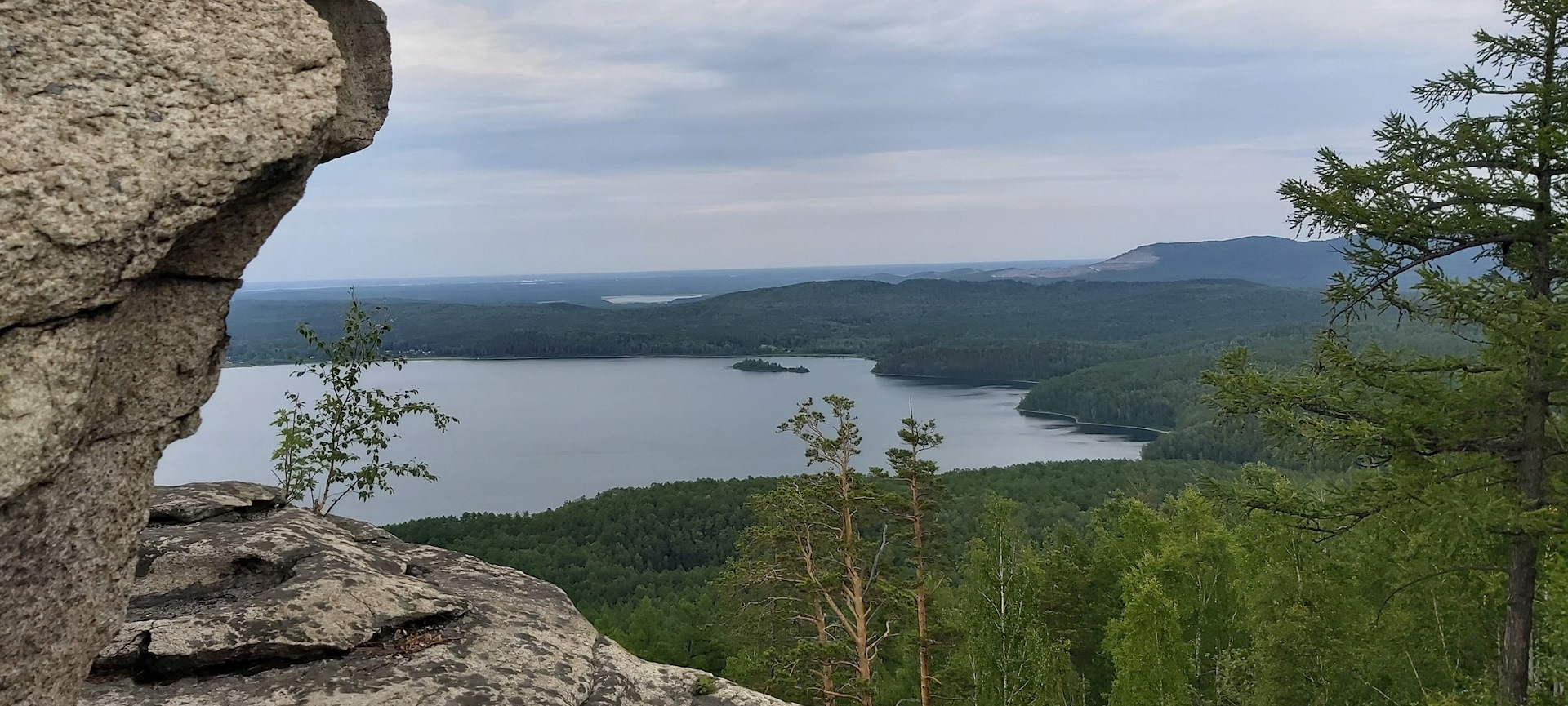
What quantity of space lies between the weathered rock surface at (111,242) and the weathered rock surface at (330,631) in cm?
129

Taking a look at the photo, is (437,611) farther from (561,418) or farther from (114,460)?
(561,418)

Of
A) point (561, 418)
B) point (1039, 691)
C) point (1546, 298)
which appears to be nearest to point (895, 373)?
point (561, 418)

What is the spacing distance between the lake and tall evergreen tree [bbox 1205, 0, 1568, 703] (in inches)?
1865

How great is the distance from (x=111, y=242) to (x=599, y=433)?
9303cm

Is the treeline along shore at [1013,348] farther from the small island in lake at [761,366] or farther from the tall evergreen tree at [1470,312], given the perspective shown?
the tall evergreen tree at [1470,312]

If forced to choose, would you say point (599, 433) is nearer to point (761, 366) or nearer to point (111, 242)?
point (761, 366)

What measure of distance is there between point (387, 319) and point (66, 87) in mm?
8937

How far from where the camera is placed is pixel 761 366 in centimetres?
15250

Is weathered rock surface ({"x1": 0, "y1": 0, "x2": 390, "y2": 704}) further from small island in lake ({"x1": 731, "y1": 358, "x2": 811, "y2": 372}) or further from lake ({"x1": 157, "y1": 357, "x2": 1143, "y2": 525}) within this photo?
small island in lake ({"x1": 731, "y1": 358, "x2": 811, "y2": 372})

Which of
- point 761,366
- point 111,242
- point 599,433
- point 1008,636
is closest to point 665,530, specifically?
point 1008,636

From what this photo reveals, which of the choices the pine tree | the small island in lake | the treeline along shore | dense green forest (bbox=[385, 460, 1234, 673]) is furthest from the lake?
the pine tree

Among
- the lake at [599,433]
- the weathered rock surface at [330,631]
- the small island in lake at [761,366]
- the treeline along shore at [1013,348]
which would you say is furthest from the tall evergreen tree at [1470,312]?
the small island in lake at [761,366]

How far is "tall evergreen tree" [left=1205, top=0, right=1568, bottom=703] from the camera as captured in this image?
22.9ft

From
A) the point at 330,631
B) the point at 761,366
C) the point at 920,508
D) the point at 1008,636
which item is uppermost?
the point at 330,631
